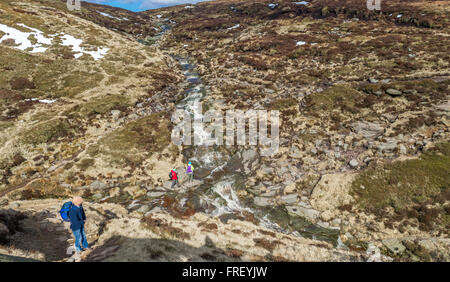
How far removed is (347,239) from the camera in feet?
57.8

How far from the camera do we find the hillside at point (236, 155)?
15.6 m

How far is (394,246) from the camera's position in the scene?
16.5 meters

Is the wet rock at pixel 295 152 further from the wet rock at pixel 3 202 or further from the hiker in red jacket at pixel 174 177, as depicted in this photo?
the wet rock at pixel 3 202

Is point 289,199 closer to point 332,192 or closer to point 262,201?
point 262,201

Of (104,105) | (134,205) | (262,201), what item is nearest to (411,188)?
(262,201)

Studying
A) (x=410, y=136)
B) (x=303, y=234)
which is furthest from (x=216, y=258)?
(x=410, y=136)

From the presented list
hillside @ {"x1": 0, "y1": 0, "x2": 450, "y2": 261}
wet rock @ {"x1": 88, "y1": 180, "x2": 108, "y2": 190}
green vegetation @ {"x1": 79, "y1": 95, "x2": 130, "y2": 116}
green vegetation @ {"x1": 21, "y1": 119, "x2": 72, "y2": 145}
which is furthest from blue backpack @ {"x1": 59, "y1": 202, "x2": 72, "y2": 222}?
green vegetation @ {"x1": 79, "y1": 95, "x2": 130, "y2": 116}

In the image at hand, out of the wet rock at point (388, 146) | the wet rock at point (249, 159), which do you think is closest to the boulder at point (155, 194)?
the wet rock at point (249, 159)

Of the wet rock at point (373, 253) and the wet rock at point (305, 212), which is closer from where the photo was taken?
the wet rock at point (373, 253)

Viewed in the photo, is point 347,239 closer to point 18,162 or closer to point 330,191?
point 330,191

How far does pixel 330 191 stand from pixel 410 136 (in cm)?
1248

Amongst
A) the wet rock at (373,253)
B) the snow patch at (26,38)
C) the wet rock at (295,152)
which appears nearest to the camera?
the wet rock at (373,253)

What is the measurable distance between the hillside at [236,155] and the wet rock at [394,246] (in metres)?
0.12
